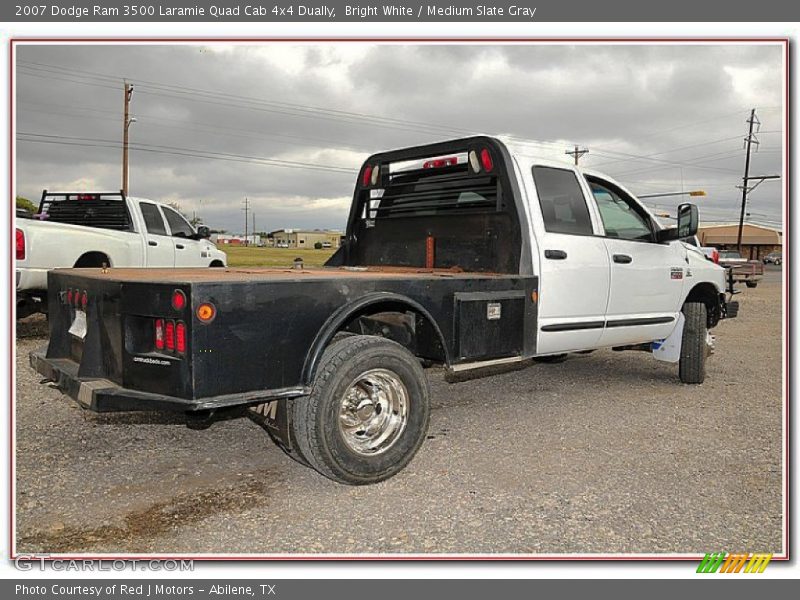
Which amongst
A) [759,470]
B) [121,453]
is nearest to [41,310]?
[121,453]

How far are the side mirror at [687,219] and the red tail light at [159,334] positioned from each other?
4757mm

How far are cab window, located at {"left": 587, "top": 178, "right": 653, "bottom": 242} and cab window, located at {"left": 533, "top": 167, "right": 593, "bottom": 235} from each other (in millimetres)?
250

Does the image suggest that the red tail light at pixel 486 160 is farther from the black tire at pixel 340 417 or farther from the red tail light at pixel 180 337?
the red tail light at pixel 180 337

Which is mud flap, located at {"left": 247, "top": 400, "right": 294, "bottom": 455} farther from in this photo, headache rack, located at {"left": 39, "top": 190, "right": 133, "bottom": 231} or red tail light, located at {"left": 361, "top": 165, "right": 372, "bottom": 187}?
headache rack, located at {"left": 39, "top": 190, "right": 133, "bottom": 231}

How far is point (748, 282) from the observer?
22.6 meters

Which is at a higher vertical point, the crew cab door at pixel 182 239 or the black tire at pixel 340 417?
the crew cab door at pixel 182 239

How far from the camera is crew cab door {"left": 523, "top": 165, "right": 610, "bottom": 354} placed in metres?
5.46

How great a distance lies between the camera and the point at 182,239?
11.4 m

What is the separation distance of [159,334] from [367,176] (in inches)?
141

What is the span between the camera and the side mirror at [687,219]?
246 inches

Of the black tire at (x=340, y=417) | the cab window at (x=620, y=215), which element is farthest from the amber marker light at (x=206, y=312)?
the cab window at (x=620, y=215)

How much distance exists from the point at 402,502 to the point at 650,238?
4036mm

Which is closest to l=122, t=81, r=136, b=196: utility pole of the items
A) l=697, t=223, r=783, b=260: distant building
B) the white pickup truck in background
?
the white pickup truck in background

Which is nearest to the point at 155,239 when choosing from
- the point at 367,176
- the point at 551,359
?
the point at 367,176
